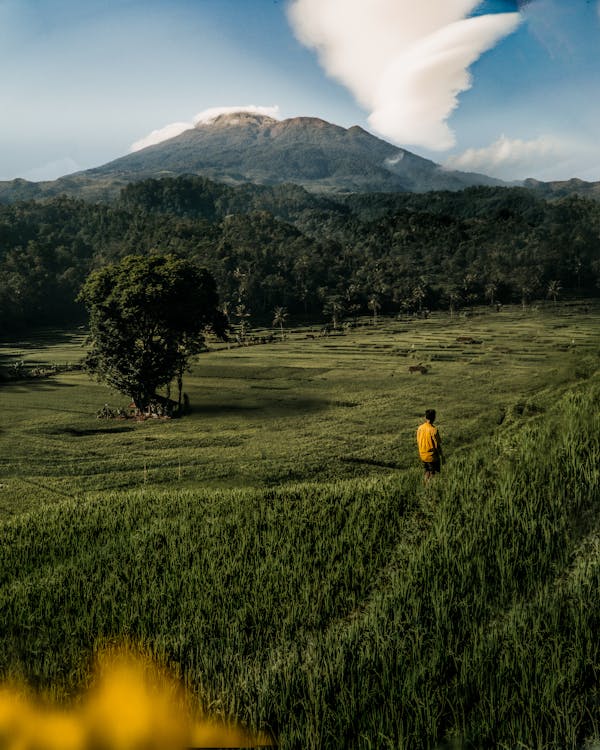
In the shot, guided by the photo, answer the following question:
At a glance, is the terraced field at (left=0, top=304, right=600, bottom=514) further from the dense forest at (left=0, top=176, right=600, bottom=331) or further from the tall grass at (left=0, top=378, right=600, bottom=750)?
the dense forest at (left=0, top=176, right=600, bottom=331)

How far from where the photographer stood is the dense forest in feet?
388

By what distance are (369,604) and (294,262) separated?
137283mm

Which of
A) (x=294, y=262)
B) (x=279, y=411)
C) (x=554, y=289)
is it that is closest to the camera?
(x=279, y=411)

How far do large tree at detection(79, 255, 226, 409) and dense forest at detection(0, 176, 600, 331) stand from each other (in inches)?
2441

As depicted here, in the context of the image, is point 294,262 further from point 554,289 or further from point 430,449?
point 430,449

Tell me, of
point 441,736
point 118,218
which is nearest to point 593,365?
point 441,736

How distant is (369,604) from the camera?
6988 millimetres

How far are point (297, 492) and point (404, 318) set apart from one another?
355 ft

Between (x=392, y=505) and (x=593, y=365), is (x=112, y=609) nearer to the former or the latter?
(x=392, y=505)

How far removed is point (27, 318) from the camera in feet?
339

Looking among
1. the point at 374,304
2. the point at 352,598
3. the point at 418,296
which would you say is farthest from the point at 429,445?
the point at 418,296

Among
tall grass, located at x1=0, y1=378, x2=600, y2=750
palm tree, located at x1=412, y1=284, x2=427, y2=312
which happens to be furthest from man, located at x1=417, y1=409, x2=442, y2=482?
palm tree, located at x1=412, y1=284, x2=427, y2=312

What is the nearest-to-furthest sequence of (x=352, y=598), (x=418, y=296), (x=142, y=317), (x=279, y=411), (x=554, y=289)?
(x=352, y=598)
(x=142, y=317)
(x=279, y=411)
(x=418, y=296)
(x=554, y=289)

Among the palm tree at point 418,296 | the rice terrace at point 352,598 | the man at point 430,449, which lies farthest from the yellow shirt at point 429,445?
the palm tree at point 418,296
